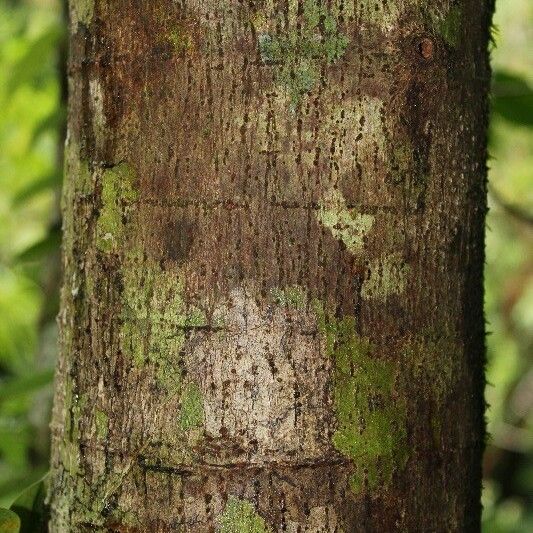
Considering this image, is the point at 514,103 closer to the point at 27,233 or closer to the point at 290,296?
the point at 290,296

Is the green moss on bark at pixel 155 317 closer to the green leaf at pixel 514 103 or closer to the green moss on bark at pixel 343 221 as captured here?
the green moss on bark at pixel 343 221

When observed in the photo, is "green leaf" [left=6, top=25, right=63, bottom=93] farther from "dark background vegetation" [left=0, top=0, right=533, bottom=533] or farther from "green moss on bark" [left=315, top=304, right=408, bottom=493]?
"green moss on bark" [left=315, top=304, right=408, bottom=493]

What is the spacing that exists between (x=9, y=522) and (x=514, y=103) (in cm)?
117

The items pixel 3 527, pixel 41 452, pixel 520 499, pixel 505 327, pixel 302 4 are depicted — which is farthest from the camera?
pixel 520 499

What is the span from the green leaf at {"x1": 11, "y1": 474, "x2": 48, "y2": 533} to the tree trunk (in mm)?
202

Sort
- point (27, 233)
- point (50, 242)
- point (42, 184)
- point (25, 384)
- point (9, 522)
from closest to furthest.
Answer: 1. point (9, 522)
2. point (25, 384)
3. point (50, 242)
4. point (42, 184)
5. point (27, 233)

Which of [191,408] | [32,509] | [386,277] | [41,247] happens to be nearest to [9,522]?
[32,509]

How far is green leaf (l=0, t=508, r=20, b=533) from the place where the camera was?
993 millimetres

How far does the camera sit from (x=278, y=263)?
0.89 meters

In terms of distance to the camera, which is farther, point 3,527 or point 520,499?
point 520,499

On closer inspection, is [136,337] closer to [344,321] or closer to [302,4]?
[344,321]

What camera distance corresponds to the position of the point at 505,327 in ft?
14.7

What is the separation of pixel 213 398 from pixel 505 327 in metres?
3.80

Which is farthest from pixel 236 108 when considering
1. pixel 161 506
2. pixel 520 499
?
pixel 520 499
